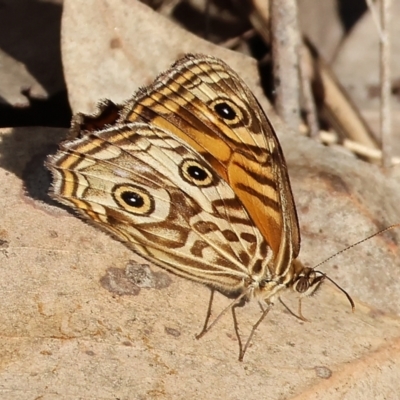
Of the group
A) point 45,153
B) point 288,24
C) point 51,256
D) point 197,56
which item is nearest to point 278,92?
point 288,24

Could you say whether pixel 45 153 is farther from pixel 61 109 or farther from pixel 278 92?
pixel 278 92

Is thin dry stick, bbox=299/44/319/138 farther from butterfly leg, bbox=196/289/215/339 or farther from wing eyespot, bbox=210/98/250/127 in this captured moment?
butterfly leg, bbox=196/289/215/339

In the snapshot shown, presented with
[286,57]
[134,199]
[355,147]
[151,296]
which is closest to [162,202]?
[134,199]

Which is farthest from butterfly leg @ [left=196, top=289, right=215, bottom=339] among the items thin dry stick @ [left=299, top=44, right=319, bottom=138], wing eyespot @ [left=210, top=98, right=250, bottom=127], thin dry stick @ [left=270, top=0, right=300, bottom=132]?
thin dry stick @ [left=299, top=44, right=319, bottom=138]

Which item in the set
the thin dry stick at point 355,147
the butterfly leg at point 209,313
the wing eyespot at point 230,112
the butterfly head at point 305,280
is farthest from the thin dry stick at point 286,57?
the butterfly leg at point 209,313

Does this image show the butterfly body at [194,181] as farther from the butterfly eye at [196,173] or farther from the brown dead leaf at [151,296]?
the brown dead leaf at [151,296]

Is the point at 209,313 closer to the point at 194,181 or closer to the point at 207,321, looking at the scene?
the point at 207,321
